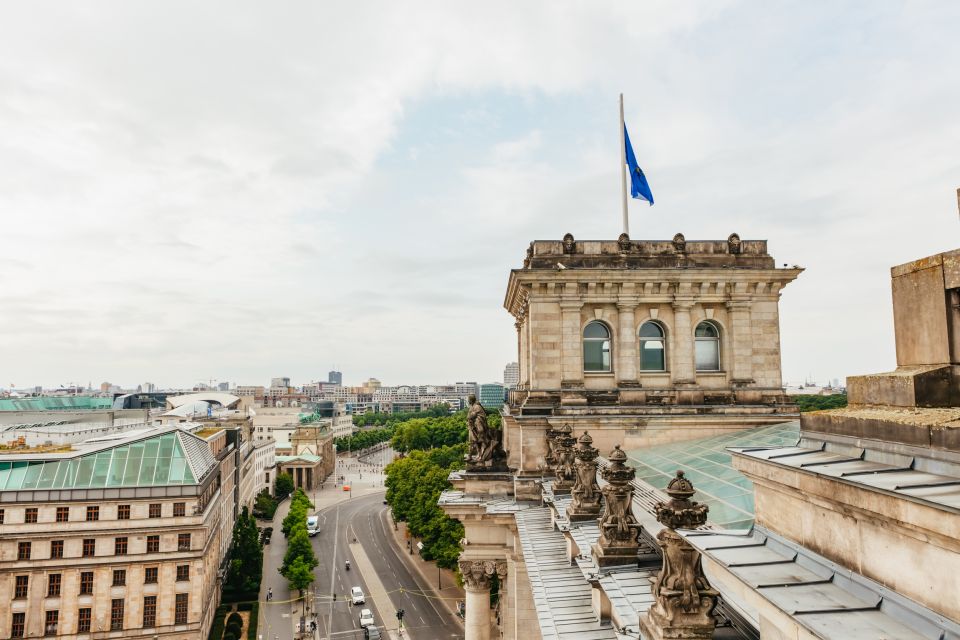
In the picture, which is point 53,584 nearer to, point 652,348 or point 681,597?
point 652,348

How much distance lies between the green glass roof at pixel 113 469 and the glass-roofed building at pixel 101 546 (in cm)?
10

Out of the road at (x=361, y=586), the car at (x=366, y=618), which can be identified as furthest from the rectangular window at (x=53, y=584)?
the car at (x=366, y=618)

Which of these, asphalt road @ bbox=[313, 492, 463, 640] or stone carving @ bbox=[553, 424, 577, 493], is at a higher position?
stone carving @ bbox=[553, 424, 577, 493]

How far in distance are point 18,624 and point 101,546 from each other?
28.9ft

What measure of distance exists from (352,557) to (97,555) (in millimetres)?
45971

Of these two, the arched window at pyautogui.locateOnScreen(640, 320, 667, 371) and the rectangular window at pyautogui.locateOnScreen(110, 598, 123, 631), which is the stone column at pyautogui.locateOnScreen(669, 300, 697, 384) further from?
the rectangular window at pyautogui.locateOnScreen(110, 598, 123, 631)

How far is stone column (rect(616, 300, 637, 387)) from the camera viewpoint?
34.8 metres

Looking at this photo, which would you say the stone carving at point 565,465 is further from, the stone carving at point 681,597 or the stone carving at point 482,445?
the stone carving at point 681,597

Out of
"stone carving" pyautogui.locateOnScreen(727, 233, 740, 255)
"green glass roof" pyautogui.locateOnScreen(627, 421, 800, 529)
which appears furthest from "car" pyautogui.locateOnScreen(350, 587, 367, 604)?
"stone carving" pyautogui.locateOnScreen(727, 233, 740, 255)

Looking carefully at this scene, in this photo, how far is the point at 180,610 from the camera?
6088 centimetres

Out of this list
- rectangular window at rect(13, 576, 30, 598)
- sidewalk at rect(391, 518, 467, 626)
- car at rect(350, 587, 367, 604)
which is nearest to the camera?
rectangular window at rect(13, 576, 30, 598)

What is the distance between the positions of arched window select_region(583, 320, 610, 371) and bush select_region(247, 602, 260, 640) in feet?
183

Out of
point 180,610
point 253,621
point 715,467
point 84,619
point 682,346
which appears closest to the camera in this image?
point 715,467

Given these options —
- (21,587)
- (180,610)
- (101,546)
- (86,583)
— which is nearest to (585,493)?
(180,610)
